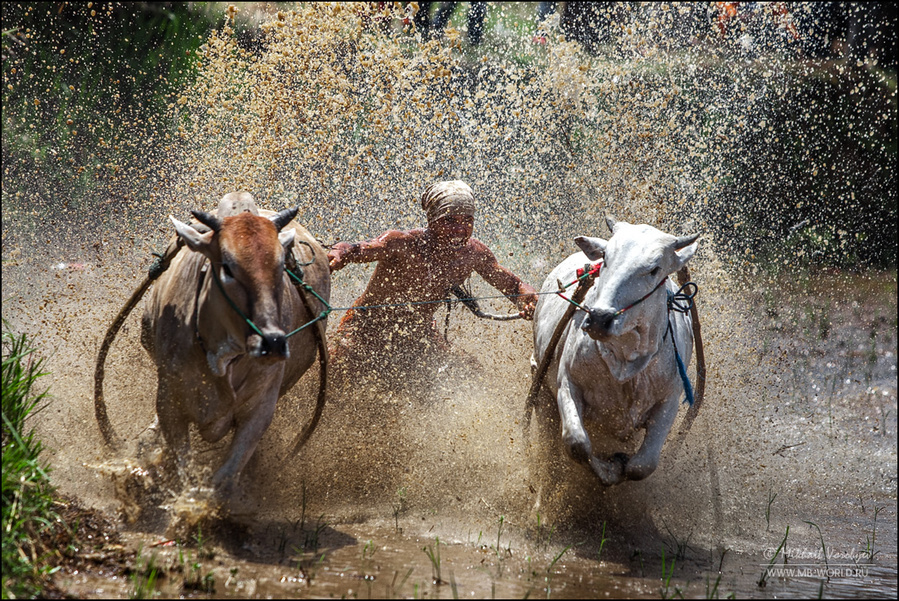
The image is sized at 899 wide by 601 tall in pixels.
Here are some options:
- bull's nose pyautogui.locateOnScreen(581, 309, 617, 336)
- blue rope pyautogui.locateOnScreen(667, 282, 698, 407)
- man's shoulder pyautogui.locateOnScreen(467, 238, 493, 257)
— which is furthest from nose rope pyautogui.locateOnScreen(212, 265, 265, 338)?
man's shoulder pyautogui.locateOnScreen(467, 238, 493, 257)

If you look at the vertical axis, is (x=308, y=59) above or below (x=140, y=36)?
below

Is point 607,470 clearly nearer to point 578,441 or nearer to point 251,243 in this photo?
point 578,441

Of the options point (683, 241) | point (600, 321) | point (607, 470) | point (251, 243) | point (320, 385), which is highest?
point (683, 241)

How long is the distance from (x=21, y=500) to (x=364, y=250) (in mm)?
2711

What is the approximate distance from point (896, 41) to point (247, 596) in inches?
496

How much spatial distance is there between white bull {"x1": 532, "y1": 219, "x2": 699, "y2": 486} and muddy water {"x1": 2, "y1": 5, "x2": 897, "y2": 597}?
1.39 ft

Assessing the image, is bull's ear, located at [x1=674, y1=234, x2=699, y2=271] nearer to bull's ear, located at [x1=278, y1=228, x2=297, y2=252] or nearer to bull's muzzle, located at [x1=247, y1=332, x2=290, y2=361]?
bull's ear, located at [x1=278, y1=228, x2=297, y2=252]

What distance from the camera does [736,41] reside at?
9.16 m

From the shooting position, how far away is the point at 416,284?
5.82 metres

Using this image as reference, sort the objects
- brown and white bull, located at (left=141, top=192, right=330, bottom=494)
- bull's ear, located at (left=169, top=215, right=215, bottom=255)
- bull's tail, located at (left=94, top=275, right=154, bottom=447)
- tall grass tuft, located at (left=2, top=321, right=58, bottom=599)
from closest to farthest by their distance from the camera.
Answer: tall grass tuft, located at (left=2, top=321, right=58, bottom=599)
brown and white bull, located at (left=141, top=192, right=330, bottom=494)
bull's ear, located at (left=169, top=215, right=215, bottom=255)
bull's tail, located at (left=94, top=275, right=154, bottom=447)

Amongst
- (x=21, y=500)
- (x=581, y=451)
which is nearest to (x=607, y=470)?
(x=581, y=451)

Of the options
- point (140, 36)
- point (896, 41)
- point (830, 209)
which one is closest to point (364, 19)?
point (140, 36)

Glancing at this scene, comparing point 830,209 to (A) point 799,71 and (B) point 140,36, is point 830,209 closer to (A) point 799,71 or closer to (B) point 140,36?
(A) point 799,71

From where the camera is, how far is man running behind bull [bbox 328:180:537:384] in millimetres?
5723
